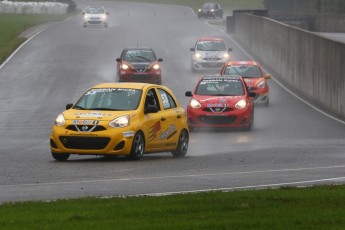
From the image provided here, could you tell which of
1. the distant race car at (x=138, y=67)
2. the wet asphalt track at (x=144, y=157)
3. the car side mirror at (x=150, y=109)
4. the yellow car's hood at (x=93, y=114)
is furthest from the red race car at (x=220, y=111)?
the distant race car at (x=138, y=67)

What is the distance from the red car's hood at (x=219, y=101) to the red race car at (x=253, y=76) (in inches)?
313

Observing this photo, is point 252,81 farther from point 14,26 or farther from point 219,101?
point 14,26

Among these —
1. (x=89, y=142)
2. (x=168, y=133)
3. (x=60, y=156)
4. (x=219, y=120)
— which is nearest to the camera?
Answer: (x=89, y=142)

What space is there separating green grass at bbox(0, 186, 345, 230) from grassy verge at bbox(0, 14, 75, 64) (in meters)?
40.6

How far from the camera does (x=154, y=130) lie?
19.8 metres

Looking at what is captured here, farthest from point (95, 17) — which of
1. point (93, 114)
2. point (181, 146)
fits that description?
point (93, 114)

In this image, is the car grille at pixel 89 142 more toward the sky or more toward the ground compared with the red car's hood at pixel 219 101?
more toward the sky

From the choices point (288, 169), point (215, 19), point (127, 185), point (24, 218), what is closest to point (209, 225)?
point (24, 218)

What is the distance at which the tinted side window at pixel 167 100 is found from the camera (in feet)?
67.9

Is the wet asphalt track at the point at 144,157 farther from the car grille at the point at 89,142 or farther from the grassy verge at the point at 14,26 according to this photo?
the grassy verge at the point at 14,26

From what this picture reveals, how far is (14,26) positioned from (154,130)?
169 ft

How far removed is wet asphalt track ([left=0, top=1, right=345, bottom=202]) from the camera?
49.2 feet

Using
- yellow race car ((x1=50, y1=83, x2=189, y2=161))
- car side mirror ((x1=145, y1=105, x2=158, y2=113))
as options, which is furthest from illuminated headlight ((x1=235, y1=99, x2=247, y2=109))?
car side mirror ((x1=145, y1=105, x2=158, y2=113))

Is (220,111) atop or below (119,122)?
below
